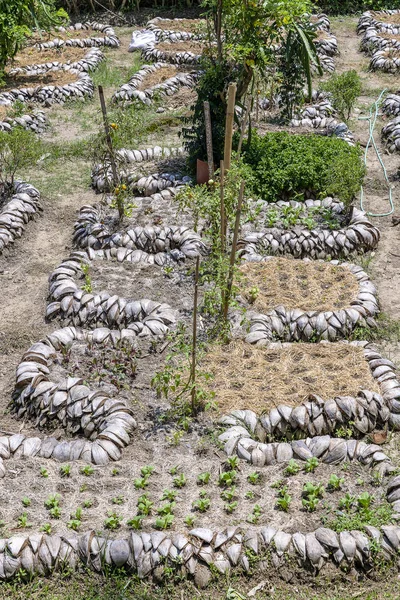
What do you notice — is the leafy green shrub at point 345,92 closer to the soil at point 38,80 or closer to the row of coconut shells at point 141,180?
the row of coconut shells at point 141,180

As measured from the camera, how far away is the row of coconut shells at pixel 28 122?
Result: 12.4 m

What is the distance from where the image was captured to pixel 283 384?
6594mm

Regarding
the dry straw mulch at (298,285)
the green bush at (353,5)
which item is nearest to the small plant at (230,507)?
the dry straw mulch at (298,285)

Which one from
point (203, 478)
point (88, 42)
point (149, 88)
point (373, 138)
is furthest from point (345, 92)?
point (203, 478)

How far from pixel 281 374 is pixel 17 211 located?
4655 mm

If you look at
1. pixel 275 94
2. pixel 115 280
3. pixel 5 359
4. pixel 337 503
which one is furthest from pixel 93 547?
pixel 275 94

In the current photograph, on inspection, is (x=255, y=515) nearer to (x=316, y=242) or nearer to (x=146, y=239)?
(x=316, y=242)

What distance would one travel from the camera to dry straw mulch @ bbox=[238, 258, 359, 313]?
7.77 meters

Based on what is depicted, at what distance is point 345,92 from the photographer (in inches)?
473

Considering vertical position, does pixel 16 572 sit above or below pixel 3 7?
below

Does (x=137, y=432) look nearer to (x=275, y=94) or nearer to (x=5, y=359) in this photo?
(x=5, y=359)

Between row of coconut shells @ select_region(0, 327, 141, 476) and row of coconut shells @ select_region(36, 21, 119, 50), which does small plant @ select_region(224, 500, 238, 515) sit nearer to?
row of coconut shells @ select_region(0, 327, 141, 476)

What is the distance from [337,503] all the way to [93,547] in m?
1.74

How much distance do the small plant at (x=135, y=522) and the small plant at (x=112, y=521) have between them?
72 millimetres
